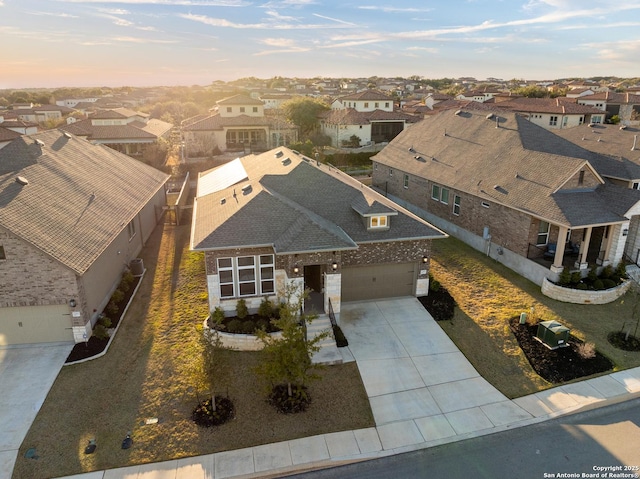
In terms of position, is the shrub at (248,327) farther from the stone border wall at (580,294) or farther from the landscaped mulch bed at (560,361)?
the stone border wall at (580,294)

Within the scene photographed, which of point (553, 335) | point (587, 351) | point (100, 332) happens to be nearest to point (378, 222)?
point (553, 335)

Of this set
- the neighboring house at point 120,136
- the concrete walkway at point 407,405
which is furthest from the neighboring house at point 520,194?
the neighboring house at point 120,136

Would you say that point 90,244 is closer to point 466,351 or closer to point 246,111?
point 466,351

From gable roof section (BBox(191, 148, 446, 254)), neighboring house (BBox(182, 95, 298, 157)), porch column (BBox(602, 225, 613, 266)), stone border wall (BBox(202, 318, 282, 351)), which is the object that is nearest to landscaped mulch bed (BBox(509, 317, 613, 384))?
gable roof section (BBox(191, 148, 446, 254))

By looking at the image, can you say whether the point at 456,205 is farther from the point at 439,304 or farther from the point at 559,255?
the point at 439,304

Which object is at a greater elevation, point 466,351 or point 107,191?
point 107,191

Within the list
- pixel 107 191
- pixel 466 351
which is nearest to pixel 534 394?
pixel 466 351
